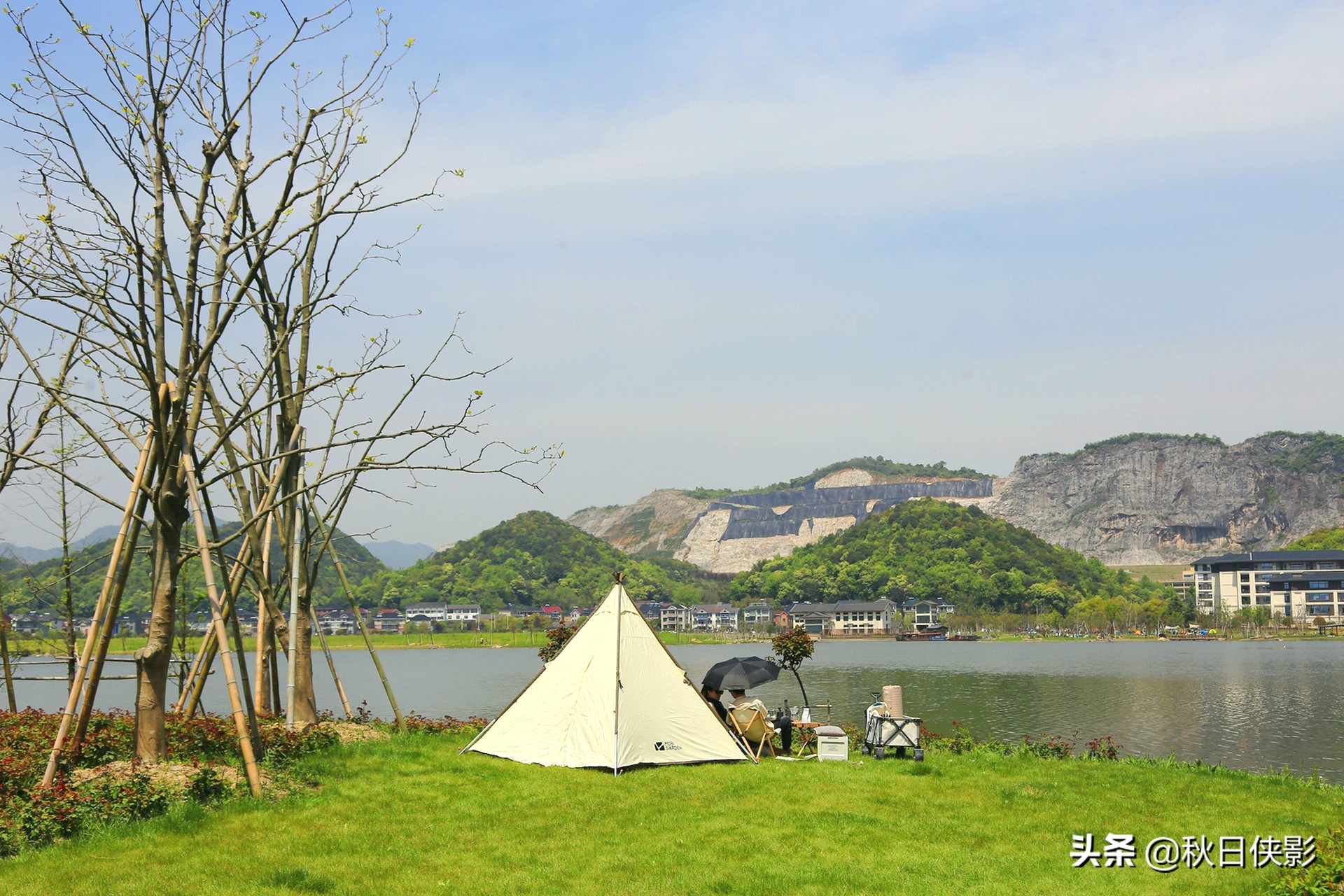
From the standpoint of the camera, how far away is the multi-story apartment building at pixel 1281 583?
156 m

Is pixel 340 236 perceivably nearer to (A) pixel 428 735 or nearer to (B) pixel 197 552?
(B) pixel 197 552

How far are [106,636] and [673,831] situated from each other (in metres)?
6.67

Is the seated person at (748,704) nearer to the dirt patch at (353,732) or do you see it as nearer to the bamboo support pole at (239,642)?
the dirt patch at (353,732)

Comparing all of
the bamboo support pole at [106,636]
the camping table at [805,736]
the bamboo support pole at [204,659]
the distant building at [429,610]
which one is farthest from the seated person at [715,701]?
the distant building at [429,610]

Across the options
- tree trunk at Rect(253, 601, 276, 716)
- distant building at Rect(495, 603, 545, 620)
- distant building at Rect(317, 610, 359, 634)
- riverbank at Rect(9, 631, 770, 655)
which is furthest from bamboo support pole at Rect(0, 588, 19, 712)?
distant building at Rect(495, 603, 545, 620)

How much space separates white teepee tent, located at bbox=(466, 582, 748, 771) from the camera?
15.1 meters

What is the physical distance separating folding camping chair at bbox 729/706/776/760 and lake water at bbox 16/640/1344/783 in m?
13.1

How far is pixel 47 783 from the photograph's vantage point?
421 inches

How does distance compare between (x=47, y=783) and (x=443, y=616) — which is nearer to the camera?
(x=47, y=783)

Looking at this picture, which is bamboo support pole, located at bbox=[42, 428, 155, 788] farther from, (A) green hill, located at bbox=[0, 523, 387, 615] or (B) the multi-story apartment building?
(B) the multi-story apartment building

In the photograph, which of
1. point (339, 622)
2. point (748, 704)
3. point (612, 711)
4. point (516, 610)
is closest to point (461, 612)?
point (516, 610)

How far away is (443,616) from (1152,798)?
550 ft

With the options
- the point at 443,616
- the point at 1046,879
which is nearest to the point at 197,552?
the point at 1046,879

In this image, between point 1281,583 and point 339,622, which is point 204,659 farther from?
point 1281,583
